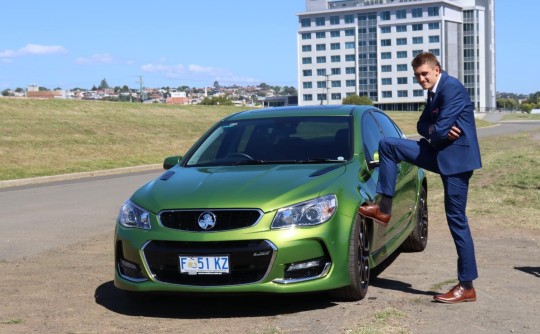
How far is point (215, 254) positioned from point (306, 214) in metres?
0.68

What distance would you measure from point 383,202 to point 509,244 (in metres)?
3.27

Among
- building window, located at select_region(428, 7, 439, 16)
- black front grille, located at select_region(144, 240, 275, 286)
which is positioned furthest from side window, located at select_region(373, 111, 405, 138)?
building window, located at select_region(428, 7, 439, 16)

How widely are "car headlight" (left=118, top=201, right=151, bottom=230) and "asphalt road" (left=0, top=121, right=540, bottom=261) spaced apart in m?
3.14

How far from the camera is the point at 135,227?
587cm

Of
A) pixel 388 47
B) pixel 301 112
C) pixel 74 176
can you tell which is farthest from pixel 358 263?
pixel 388 47

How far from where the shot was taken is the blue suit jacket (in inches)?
226

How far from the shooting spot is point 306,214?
561cm

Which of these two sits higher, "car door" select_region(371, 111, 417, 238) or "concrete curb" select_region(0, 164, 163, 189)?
"car door" select_region(371, 111, 417, 238)

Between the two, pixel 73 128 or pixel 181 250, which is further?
pixel 73 128

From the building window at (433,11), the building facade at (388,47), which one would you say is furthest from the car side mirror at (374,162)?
the building window at (433,11)

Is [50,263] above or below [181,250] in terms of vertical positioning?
below

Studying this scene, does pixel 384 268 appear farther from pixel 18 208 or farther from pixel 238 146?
pixel 18 208

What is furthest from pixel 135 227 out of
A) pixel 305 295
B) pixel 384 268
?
pixel 384 268

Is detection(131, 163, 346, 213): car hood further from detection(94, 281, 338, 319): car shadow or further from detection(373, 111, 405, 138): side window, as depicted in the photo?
detection(373, 111, 405, 138): side window
